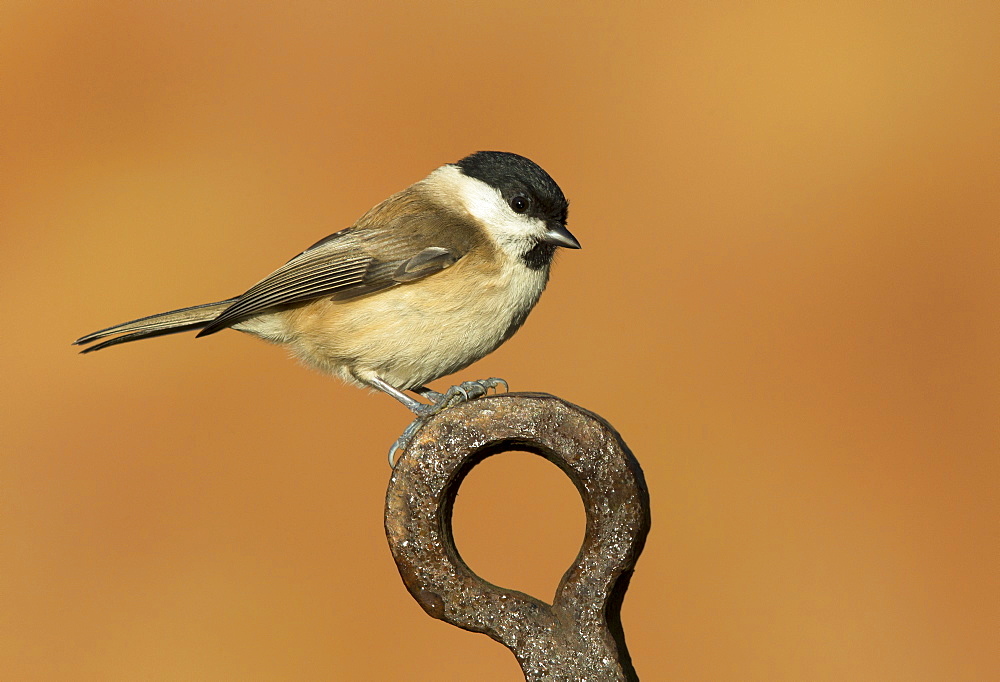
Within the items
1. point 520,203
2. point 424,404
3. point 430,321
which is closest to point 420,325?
point 430,321

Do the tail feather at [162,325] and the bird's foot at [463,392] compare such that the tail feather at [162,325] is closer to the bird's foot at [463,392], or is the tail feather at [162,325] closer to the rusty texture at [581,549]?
the bird's foot at [463,392]

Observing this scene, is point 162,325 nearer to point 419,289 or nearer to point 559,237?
point 419,289

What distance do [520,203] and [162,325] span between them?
2.87ft

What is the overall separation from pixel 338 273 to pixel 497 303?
40cm

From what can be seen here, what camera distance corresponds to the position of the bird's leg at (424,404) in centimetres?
173

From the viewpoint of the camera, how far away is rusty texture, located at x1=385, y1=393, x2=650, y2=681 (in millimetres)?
1314

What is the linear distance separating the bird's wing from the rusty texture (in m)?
0.62

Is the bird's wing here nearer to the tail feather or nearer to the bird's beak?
the tail feather

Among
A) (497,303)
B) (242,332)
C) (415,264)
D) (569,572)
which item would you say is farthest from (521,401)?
(242,332)

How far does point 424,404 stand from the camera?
1.93 m

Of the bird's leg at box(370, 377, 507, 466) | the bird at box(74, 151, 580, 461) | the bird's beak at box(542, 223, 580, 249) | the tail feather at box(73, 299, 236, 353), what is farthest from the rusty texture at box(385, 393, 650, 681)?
the tail feather at box(73, 299, 236, 353)

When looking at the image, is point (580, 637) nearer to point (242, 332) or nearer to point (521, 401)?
point (521, 401)

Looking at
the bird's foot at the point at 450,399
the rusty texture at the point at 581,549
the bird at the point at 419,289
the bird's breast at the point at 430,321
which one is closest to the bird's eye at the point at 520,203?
the bird at the point at 419,289

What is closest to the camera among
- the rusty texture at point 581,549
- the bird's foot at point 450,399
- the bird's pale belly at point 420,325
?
the rusty texture at point 581,549
